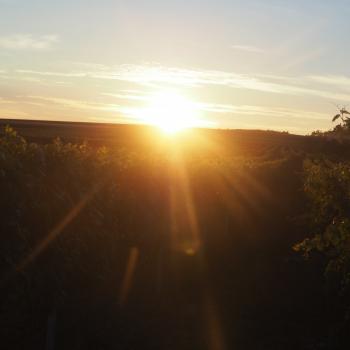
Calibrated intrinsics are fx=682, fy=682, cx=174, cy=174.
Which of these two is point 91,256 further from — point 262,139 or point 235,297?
point 262,139

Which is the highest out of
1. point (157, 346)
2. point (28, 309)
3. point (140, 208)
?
point (140, 208)

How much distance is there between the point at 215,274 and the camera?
50.2 feet

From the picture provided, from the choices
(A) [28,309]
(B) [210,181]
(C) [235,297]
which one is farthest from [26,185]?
(B) [210,181]

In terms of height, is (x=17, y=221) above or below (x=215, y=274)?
above

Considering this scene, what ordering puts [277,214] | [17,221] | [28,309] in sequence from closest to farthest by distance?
[17,221] → [28,309] → [277,214]

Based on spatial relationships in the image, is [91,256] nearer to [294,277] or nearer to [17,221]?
[17,221]

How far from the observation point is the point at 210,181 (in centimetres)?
1606

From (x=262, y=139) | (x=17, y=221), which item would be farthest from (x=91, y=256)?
(x=262, y=139)

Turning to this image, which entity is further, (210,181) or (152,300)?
(210,181)

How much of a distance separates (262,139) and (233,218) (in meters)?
43.7

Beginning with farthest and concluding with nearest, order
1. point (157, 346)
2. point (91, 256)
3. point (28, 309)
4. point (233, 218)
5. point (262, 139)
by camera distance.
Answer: point (262, 139) → point (233, 218) → point (157, 346) → point (91, 256) → point (28, 309)

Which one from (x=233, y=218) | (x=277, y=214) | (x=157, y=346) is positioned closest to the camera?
(x=157, y=346)

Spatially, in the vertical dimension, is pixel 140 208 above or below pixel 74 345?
above

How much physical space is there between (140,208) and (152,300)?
1.94 meters
